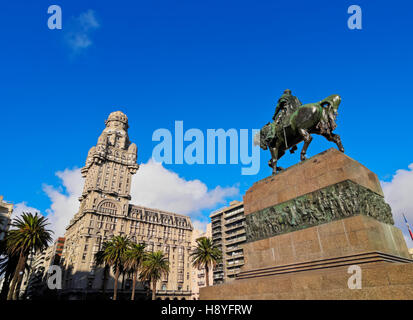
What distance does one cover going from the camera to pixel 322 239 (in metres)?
11.6

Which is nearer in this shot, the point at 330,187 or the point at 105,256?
the point at 330,187

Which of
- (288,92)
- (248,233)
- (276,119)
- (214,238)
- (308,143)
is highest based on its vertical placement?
(214,238)

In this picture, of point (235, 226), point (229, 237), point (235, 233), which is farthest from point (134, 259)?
point (235, 226)

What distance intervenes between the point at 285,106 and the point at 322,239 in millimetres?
8745

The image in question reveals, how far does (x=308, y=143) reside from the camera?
15.1 m

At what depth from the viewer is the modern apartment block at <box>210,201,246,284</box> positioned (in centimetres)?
7829

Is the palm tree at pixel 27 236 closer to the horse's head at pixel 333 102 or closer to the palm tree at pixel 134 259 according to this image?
the palm tree at pixel 134 259

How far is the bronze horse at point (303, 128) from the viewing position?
14539 millimetres

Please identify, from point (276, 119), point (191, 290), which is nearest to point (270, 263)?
point (276, 119)

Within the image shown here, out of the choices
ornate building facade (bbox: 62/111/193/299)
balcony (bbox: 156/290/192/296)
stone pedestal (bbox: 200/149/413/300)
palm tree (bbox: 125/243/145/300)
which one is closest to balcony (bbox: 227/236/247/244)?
ornate building facade (bbox: 62/111/193/299)
